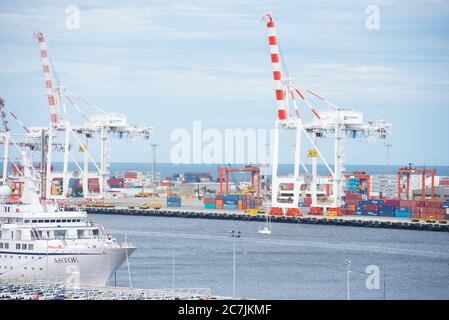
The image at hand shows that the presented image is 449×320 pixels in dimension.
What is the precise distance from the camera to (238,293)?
34781mm

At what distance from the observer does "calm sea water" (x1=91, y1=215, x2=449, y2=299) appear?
36.8 metres

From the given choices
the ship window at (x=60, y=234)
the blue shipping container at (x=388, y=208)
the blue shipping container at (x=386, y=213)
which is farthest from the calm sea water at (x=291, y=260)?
the blue shipping container at (x=388, y=208)

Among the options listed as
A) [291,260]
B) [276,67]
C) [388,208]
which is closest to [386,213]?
[388,208]

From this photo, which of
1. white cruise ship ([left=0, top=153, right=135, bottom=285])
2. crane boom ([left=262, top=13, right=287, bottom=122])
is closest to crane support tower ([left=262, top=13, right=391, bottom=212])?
crane boom ([left=262, top=13, right=287, bottom=122])

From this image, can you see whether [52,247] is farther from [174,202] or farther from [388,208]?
[174,202]

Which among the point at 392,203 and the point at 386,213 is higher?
the point at 392,203

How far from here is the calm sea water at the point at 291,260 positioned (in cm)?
3675

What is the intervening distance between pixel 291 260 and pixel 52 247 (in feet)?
47.0

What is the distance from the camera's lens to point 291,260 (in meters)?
46.2

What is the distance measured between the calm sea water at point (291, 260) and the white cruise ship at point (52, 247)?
182cm

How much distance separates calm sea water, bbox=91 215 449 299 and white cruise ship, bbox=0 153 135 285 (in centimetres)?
182

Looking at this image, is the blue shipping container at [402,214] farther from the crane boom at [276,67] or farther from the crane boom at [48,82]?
the crane boom at [48,82]

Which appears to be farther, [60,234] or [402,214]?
[402,214]

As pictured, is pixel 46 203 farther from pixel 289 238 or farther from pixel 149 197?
pixel 149 197
